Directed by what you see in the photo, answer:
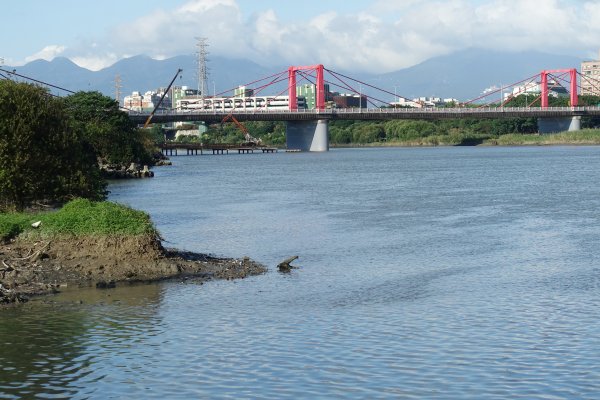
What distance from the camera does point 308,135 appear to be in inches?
5881

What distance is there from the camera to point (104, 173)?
3228 inches

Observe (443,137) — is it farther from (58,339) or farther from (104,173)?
(58,339)

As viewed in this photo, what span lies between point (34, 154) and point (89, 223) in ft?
36.3

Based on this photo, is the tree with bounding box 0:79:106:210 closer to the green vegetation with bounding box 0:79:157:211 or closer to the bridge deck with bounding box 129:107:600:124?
the green vegetation with bounding box 0:79:157:211

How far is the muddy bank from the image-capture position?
23438mm

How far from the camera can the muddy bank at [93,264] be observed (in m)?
23.4

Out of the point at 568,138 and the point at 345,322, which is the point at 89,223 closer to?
the point at 345,322

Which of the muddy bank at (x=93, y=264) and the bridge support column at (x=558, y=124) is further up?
the bridge support column at (x=558, y=124)

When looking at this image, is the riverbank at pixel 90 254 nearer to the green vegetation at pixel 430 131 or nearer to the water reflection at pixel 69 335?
the water reflection at pixel 69 335

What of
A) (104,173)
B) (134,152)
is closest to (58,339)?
(104,173)

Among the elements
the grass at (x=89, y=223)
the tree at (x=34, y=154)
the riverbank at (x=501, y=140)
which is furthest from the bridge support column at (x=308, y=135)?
the grass at (x=89, y=223)

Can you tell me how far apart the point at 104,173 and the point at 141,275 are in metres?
59.4

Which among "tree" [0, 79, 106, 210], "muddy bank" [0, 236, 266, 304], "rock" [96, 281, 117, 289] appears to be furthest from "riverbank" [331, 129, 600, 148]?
"rock" [96, 281, 117, 289]

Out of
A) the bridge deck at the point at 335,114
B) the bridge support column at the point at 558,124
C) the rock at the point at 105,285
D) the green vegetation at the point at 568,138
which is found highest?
the bridge deck at the point at 335,114
